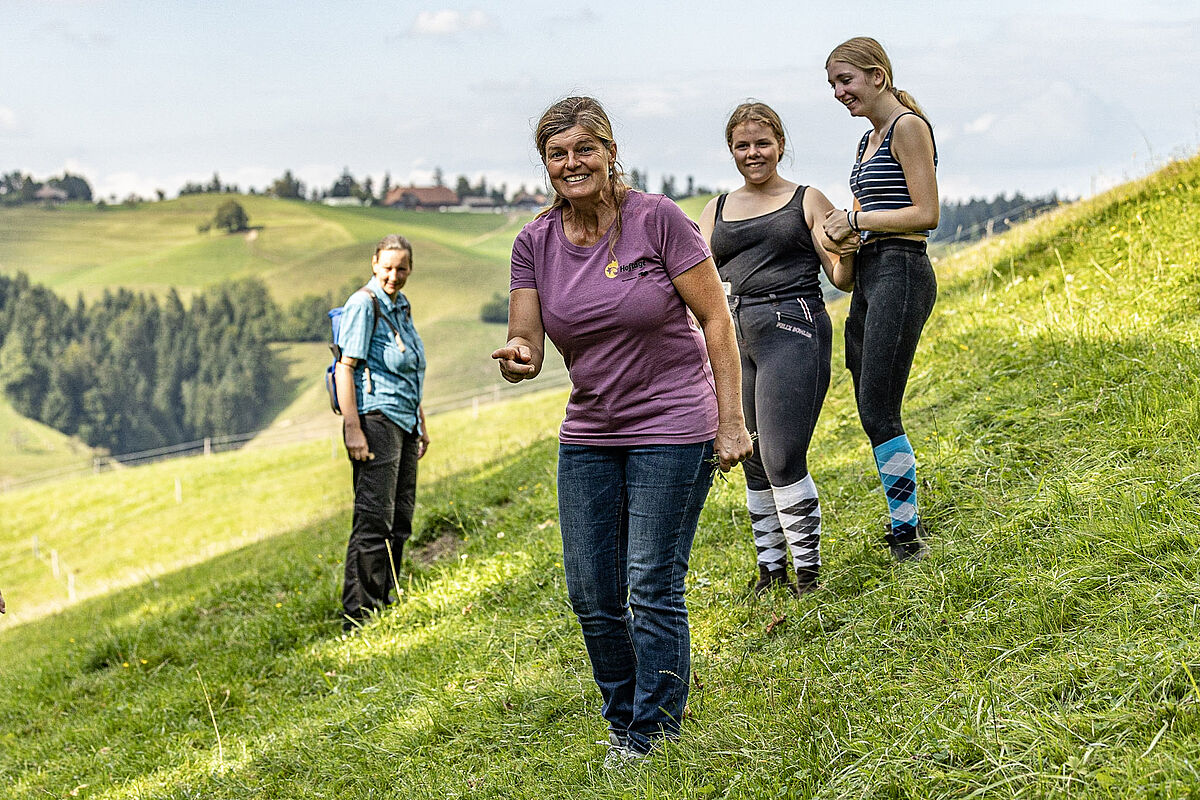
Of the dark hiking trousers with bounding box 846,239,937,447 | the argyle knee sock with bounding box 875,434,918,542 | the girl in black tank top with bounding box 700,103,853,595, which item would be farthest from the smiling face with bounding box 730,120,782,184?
the argyle knee sock with bounding box 875,434,918,542

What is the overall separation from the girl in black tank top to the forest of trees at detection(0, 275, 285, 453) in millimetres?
110872

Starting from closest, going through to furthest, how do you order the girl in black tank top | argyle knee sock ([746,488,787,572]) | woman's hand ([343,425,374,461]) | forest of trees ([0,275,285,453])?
the girl in black tank top → argyle knee sock ([746,488,787,572]) → woman's hand ([343,425,374,461]) → forest of trees ([0,275,285,453])

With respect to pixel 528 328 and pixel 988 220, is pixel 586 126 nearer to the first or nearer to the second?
pixel 528 328

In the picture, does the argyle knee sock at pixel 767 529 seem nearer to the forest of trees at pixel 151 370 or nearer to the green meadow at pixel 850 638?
the green meadow at pixel 850 638

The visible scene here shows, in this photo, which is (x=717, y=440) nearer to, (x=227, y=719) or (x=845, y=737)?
(x=845, y=737)

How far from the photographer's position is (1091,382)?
574 centimetres

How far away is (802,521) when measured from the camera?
4633 millimetres

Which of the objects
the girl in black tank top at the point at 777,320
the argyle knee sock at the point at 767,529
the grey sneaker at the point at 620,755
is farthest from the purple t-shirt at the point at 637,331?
the argyle knee sock at the point at 767,529

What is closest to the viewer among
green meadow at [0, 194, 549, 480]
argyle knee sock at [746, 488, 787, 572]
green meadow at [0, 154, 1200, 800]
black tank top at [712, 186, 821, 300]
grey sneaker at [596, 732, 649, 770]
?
green meadow at [0, 154, 1200, 800]

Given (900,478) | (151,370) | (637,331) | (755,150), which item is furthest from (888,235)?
(151,370)

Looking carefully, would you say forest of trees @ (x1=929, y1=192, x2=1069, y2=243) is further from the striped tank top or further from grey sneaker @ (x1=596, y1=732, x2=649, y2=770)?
grey sneaker @ (x1=596, y1=732, x2=649, y2=770)

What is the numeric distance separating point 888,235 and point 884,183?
22cm

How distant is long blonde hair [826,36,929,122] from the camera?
14.4 feet

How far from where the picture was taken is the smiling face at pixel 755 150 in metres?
4.78
